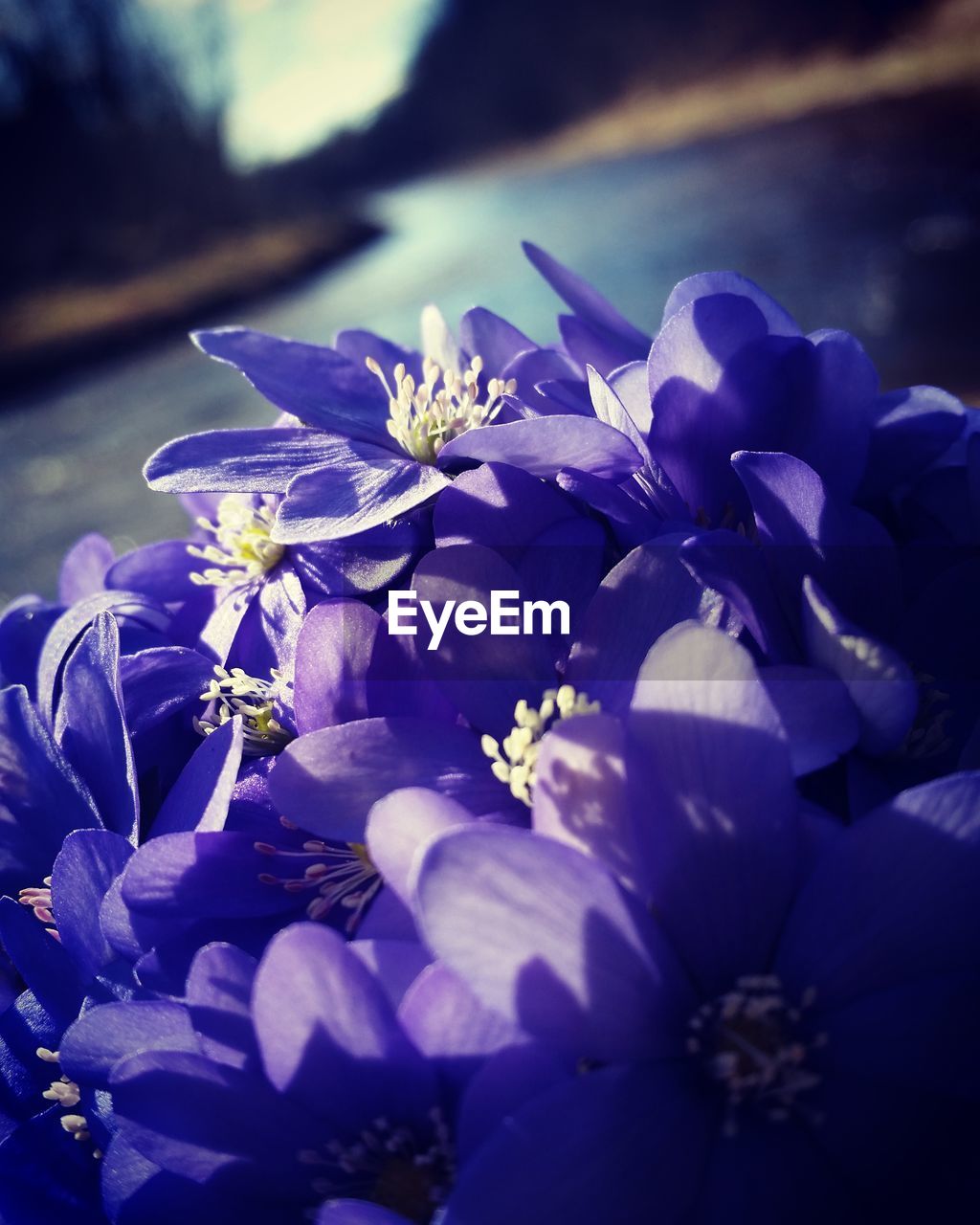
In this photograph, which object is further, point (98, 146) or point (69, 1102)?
point (98, 146)

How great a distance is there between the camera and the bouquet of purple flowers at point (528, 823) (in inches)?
9.9

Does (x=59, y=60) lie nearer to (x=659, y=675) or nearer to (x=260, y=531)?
(x=260, y=531)

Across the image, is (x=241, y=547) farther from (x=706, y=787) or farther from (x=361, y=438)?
(x=706, y=787)

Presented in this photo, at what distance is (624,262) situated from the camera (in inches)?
80.7

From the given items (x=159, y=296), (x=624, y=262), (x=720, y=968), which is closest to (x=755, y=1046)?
(x=720, y=968)

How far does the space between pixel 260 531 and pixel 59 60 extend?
2146mm

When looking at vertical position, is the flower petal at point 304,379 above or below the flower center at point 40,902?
above

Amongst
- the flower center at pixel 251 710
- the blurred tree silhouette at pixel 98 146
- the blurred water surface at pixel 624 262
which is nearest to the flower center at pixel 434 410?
the flower center at pixel 251 710

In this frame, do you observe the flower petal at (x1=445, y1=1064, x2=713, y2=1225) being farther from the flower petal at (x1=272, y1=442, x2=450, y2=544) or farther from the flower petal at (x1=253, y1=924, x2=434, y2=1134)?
the flower petal at (x1=272, y1=442, x2=450, y2=544)

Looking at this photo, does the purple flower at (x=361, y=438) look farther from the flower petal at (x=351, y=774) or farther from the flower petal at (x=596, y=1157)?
the flower petal at (x=596, y=1157)

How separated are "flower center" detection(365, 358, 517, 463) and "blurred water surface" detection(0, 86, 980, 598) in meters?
1.20

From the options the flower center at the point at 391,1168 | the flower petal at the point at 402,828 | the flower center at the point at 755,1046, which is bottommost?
the flower center at the point at 391,1168

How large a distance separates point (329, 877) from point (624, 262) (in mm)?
1908

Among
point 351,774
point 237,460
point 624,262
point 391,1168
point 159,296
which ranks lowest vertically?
point 391,1168
